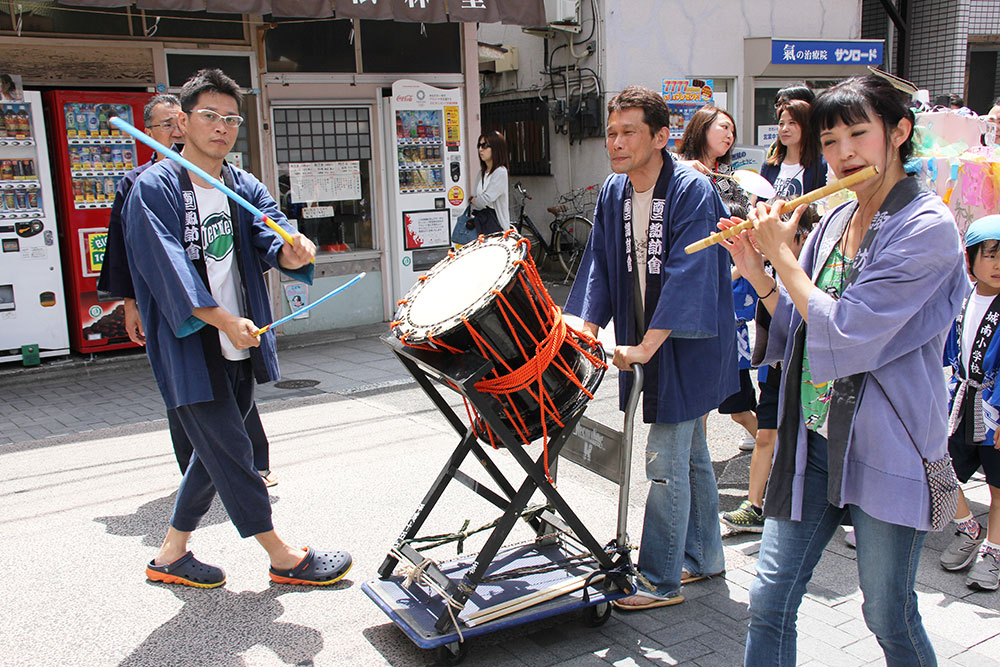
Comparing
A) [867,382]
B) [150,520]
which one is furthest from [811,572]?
[150,520]

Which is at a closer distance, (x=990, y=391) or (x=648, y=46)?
(x=990, y=391)

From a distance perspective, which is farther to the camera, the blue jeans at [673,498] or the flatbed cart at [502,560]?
the blue jeans at [673,498]

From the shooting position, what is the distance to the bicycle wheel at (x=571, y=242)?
12.0 metres

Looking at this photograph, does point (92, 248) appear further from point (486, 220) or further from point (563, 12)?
point (563, 12)

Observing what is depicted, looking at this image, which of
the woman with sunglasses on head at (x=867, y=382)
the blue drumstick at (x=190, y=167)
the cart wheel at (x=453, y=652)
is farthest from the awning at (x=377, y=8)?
the woman with sunglasses on head at (x=867, y=382)

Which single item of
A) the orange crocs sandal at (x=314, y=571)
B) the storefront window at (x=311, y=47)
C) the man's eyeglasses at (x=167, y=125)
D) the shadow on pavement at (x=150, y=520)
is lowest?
the shadow on pavement at (x=150, y=520)

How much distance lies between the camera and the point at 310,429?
5.91 metres

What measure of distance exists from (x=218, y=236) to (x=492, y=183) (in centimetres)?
537

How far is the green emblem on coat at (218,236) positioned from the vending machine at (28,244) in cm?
470

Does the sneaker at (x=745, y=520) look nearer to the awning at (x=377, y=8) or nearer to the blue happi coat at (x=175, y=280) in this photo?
the blue happi coat at (x=175, y=280)

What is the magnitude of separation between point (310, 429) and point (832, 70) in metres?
10.5

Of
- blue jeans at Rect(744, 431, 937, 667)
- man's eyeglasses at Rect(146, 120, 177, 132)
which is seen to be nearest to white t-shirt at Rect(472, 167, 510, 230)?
man's eyeglasses at Rect(146, 120, 177, 132)

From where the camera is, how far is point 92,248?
7.74 meters

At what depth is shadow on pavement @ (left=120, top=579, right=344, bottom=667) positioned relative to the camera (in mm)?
3146
